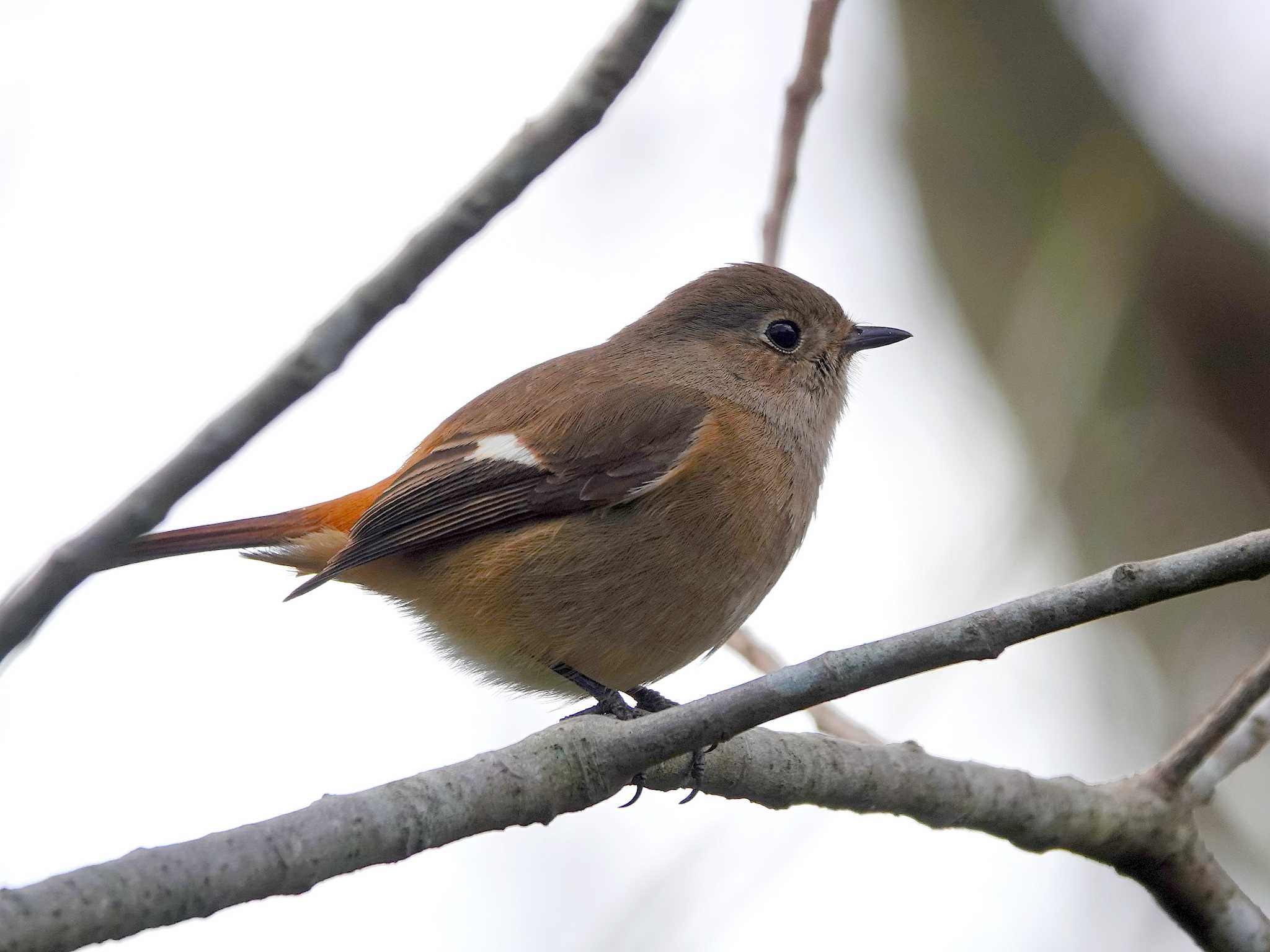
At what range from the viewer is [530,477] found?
387 cm

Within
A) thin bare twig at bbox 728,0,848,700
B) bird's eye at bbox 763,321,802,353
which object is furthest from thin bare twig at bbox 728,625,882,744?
bird's eye at bbox 763,321,802,353

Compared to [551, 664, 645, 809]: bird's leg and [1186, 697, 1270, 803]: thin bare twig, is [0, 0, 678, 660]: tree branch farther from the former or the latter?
[1186, 697, 1270, 803]: thin bare twig

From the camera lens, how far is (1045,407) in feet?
16.7

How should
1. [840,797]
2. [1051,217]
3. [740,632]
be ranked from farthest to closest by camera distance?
[1051,217] → [740,632] → [840,797]

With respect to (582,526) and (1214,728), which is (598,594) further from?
(1214,728)

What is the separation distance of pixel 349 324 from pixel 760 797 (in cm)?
151

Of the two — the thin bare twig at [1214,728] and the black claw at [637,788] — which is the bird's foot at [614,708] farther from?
the thin bare twig at [1214,728]

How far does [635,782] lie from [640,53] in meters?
1.68

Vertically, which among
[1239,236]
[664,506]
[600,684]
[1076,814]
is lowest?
[1076,814]

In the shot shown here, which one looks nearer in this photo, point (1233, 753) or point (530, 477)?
point (1233, 753)

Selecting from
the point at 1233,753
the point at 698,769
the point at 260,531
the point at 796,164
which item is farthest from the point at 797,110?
the point at 260,531

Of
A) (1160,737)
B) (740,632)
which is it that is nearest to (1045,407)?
(1160,737)

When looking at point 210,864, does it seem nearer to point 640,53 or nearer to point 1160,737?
point 640,53

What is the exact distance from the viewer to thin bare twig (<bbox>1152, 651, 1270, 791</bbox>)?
2.63 metres
